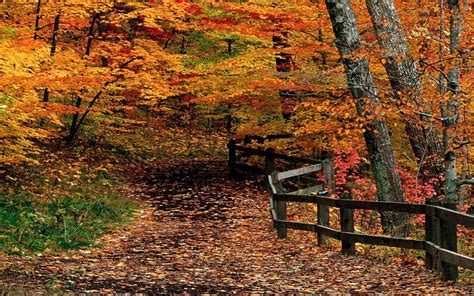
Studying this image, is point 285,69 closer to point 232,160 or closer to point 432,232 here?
point 232,160

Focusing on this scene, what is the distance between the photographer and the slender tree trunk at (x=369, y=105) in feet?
36.0

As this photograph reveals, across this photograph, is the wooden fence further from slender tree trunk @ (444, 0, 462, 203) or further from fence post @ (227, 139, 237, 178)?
fence post @ (227, 139, 237, 178)

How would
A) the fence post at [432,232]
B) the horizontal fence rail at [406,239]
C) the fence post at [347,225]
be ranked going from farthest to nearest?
the fence post at [347,225] → the fence post at [432,232] → the horizontal fence rail at [406,239]

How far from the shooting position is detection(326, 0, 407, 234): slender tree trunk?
11.0 meters

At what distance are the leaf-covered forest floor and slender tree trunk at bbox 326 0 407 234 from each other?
176cm

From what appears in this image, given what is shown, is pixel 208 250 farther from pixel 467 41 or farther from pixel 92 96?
pixel 92 96

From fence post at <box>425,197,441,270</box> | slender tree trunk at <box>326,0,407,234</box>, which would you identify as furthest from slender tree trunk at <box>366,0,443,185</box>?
fence post at <box>425,197,441,270</box>

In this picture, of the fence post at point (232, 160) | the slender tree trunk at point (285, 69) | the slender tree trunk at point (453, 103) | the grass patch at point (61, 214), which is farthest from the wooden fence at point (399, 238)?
the fence post at point (232, 160)

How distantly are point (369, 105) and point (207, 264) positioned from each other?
4.36 m

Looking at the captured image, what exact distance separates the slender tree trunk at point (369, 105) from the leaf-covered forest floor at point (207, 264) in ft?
5.79

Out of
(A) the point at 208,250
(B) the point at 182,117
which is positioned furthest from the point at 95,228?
(B) the point at 182,117

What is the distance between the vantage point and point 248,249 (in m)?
11.1

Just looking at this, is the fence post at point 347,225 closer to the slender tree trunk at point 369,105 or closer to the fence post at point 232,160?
the slender tree trunk at point 369,105

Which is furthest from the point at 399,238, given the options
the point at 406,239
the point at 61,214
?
the point at 61,214
